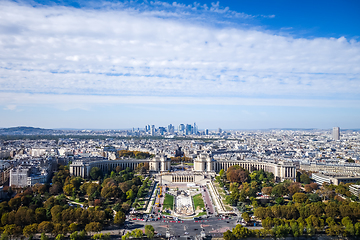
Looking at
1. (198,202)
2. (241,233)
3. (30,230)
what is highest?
(30,230)

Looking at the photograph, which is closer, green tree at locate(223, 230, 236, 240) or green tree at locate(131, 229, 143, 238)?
green tree at locate(223, 230, 236, 240)

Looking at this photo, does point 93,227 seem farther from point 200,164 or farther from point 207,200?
point 200,164

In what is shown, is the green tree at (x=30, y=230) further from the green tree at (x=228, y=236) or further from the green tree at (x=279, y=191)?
the green tree at (x=279, y=191)

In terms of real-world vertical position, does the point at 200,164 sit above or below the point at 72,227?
above

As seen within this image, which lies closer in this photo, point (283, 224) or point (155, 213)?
point (283, 224)

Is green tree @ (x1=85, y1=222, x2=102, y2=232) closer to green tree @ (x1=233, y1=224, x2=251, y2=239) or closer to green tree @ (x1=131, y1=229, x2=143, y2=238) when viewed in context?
green tree @ (x1=131, y1=229, x2=143, y2=238)

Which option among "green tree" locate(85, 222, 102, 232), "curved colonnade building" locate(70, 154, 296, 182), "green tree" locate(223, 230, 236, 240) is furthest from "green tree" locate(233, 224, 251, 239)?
"curved colonnade building" locate(70, 154, 296, 182)

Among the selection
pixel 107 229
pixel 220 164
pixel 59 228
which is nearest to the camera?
pixel 59 228

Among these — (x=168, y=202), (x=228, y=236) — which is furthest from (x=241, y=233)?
(x=168, y=202)

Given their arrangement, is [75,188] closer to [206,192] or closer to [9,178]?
[9,178]

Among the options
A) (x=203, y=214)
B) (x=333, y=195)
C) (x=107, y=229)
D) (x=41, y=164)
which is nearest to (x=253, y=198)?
(x=203, y=214)

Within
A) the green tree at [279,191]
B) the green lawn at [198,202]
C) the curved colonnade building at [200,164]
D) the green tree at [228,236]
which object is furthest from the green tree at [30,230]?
the green tree at [279,191]
